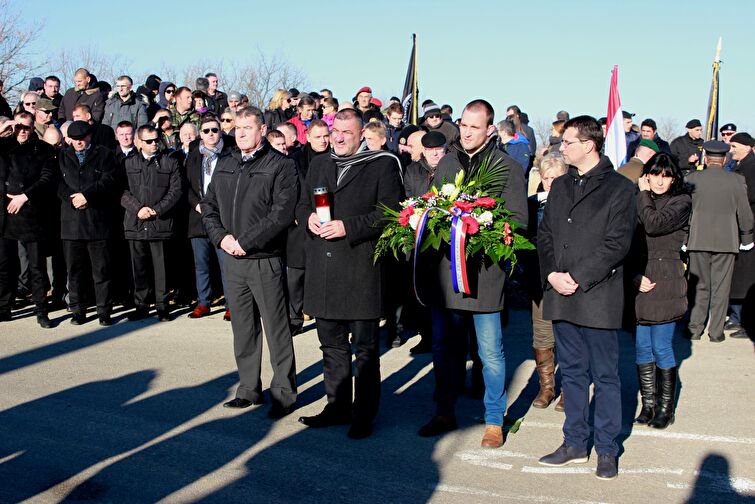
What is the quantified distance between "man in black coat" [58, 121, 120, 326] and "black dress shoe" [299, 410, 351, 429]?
484 centimetres

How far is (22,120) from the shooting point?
10.4 m

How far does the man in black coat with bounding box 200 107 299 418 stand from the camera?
678 centimetres

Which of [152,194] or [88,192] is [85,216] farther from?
[152,194]

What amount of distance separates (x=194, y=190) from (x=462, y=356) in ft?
18.2

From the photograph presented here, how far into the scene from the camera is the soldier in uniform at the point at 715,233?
9953 millimetres

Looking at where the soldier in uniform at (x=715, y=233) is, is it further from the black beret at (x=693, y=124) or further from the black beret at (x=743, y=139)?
the black beret at (x=693, y=124)

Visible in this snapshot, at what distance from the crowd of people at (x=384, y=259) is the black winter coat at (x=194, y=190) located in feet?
0.10

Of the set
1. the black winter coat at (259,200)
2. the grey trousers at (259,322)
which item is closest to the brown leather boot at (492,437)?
the grey trousers at (259,322)

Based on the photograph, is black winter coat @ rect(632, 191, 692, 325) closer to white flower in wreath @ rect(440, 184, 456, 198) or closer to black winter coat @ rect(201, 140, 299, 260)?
white flower in wreath @ rect(440, 184, 456, 198)

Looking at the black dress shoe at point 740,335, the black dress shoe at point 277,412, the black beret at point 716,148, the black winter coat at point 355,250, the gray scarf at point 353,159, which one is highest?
the gray scarf at point 353,159

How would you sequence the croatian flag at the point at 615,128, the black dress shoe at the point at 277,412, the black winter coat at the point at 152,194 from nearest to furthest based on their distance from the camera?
the black dress shoe at the point at 277,412
the croatian flag at the point at 615,128
the black winter coat at the point at 152,194

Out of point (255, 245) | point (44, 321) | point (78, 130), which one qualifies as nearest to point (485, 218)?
point (255, 245)

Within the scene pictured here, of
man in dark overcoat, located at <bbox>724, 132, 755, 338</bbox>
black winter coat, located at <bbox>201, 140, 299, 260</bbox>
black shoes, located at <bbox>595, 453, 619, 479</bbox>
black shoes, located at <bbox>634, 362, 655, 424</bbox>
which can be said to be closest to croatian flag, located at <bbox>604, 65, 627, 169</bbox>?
→ man in dark overcoat, located at <bbox>724, 132, 755, 338</bbox>

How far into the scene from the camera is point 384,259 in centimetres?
652
